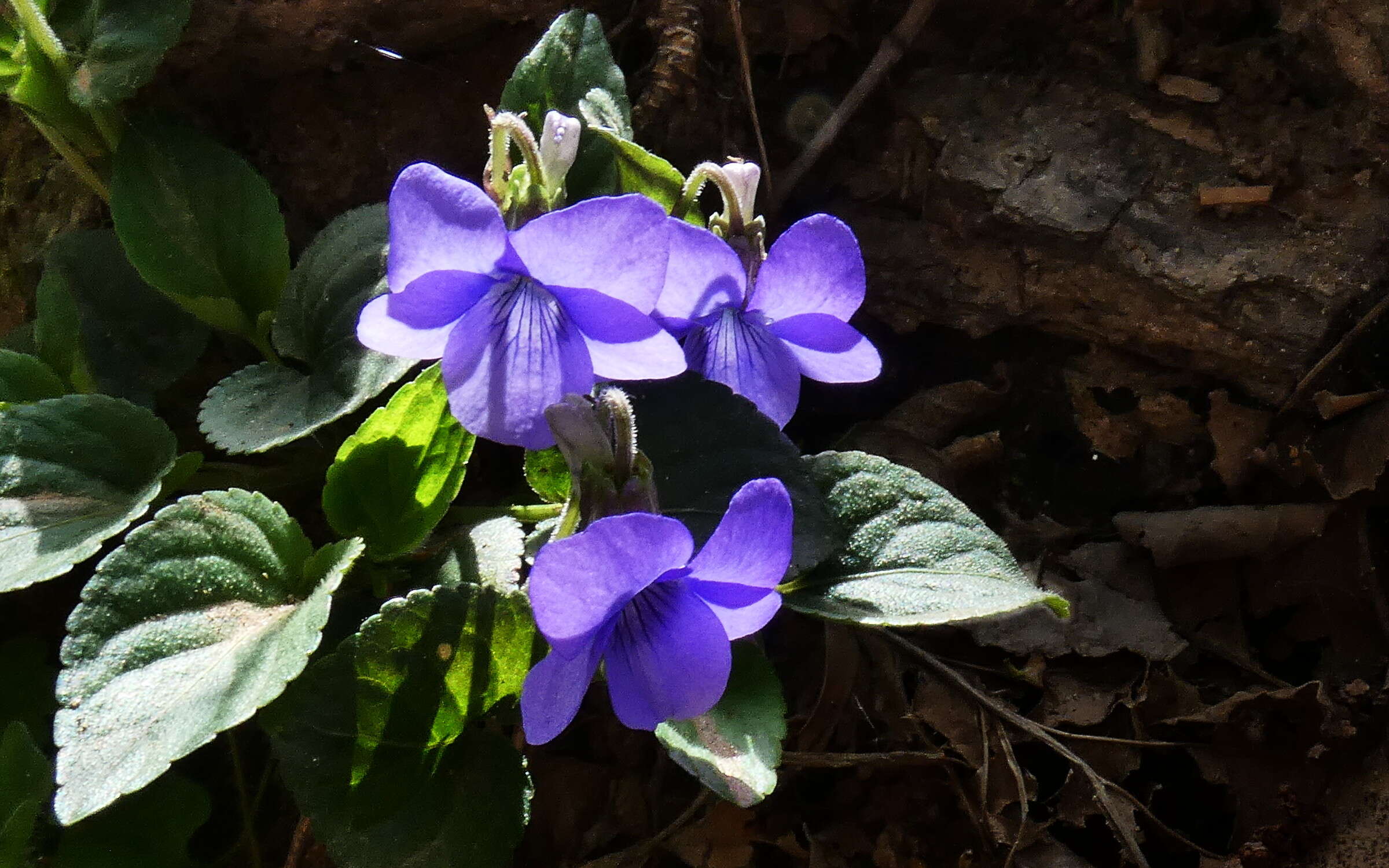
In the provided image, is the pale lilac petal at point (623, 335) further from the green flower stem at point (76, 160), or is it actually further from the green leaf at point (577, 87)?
the green flower stem at point (76, 160)

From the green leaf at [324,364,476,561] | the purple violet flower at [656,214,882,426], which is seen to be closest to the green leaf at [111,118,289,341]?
the green leaf at [324,364,476,561]

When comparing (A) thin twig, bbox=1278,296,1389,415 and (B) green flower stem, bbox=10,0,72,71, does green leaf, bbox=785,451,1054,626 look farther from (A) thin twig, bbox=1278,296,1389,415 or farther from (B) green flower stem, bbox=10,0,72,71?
(B) green flower stem, bbox=10,0,72,71

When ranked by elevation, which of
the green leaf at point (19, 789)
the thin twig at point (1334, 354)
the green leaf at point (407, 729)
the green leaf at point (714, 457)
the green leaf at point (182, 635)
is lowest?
the green leaf at point (19, 789)

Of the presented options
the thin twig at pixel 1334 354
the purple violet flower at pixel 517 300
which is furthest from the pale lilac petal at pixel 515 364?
the thin twig at pixel 1334 354

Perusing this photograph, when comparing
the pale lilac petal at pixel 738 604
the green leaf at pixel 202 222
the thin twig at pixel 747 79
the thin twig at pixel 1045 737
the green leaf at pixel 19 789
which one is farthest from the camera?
the thin twig at pixel 747 79

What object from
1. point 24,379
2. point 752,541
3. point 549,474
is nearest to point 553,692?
point 752,541

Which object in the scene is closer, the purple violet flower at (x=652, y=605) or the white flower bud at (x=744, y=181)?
the purple violet flower at (x=652, y=605)
